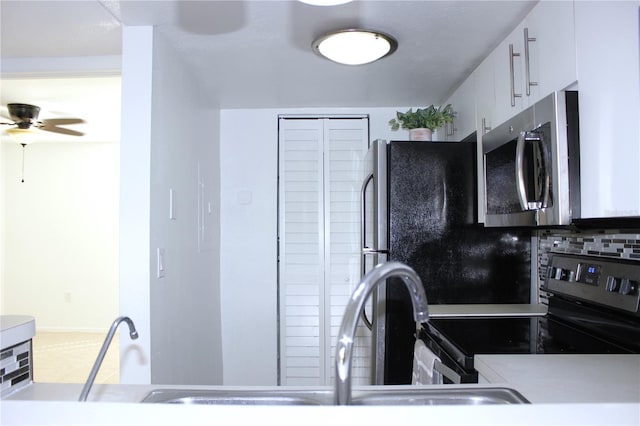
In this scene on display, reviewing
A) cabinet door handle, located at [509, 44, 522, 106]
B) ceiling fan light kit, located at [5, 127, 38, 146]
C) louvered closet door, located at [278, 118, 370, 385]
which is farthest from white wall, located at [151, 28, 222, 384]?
ceiling fan light kit, located at [5, 127, 38, 146]

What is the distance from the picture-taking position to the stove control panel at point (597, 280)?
151 cm

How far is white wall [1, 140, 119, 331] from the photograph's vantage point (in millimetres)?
5664

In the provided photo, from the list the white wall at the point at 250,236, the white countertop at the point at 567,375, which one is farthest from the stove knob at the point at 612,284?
the white wall at the point at 250,236

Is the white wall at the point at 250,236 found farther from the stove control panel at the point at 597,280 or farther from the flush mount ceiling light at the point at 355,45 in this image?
the stove control panel at the point at 597,280

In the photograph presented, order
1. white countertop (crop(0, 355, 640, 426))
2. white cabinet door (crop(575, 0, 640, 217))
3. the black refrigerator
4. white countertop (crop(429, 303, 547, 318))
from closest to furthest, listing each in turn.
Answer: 1. white countertop (crop(0, 355, 640, 426))
2. white cabinet door (crop(575, 0, 640, 217))
3. white countertop (crop(429, 303, 547, 318))
4. the black refrigerator

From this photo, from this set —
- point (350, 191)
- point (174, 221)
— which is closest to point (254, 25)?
point (174, 221)

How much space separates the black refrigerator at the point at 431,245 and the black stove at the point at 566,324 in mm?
352

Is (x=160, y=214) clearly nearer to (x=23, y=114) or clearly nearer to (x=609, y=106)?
(x=609, y=106)

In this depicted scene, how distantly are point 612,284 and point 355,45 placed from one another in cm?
132

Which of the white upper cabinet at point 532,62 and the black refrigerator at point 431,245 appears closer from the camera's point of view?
the white upper cabinet at point 532,62

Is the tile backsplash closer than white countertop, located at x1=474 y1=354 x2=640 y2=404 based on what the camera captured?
No

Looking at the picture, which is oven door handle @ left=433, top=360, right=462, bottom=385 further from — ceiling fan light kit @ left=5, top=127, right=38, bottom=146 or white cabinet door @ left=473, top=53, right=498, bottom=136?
ceiling fan light kit @ left=5, top=127, right=38, bottom=146

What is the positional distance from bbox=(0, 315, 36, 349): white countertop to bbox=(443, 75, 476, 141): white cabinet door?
6.74ft

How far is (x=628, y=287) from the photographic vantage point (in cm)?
153
